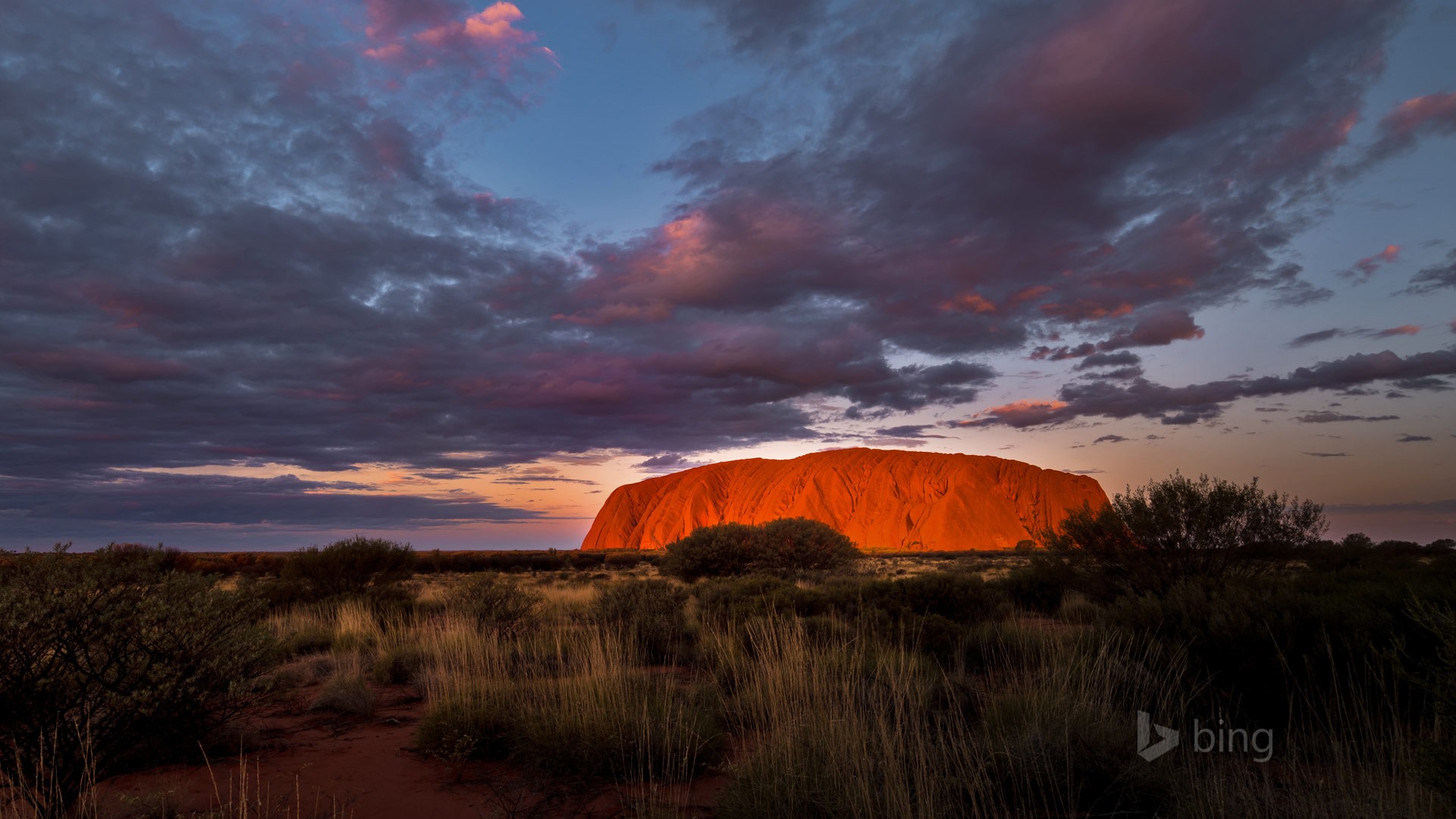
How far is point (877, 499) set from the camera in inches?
2689

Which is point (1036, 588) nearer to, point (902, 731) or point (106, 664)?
point (902, 731)

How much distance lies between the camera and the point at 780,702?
5.57m

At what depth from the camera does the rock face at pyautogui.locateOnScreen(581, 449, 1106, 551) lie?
63.0 m

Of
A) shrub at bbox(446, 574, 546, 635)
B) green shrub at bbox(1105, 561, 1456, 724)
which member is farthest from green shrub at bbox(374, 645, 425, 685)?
green shrub at bbox(1105, 561, 1456, 724)

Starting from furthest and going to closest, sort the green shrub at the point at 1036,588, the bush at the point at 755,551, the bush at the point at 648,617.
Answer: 1. the bush at the point at 755,551
2. the green shrub at the point at 1036,588
3. the bush at the point at 648,617

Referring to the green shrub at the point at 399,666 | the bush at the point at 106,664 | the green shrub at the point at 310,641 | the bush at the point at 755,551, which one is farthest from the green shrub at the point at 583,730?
the bush at the point at 755,551

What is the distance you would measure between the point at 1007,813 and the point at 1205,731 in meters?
2.49

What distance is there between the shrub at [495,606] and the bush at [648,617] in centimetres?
116

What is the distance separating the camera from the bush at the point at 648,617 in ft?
31.9

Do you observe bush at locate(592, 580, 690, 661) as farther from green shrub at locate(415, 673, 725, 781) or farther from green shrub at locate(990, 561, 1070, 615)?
green shrub at locate(990, 561, 1070, 615)

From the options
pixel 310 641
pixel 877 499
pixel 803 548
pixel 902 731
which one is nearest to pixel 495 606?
pixel 310 641

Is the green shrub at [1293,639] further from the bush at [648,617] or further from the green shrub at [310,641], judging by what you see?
the green shrub at [310,641]

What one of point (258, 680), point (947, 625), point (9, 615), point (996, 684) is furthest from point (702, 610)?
point (9, 615)

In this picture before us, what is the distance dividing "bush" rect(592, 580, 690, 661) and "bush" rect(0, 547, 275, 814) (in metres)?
4.40
